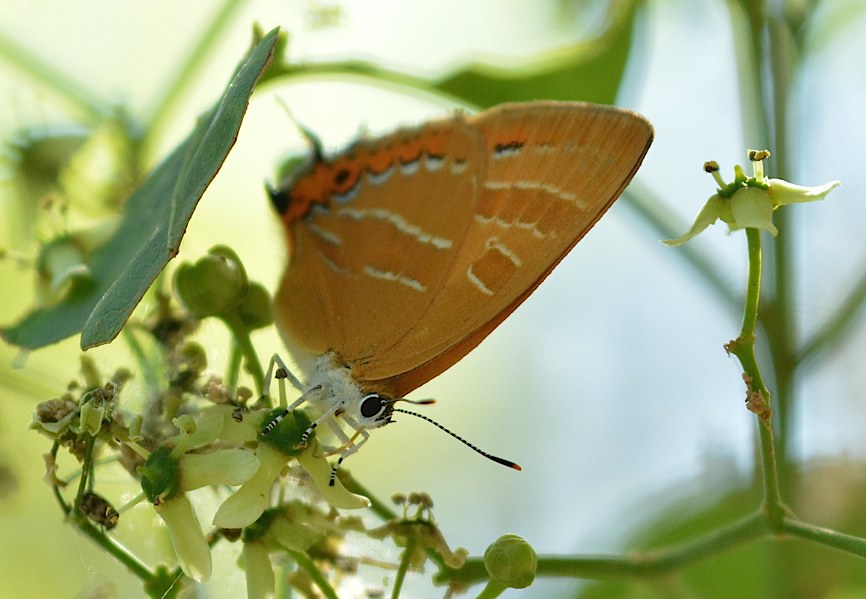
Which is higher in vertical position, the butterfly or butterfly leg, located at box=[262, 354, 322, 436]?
the butterfly

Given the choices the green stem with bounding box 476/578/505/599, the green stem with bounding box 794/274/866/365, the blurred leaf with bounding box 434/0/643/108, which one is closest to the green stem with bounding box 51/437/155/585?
the green stem with bounding box 476/578/505/599

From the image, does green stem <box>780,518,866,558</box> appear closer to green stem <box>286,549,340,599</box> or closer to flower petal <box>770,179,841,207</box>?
flower petal <box>770,179,841,207</box>

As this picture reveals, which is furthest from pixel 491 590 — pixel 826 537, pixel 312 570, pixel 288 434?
pixel 826 537

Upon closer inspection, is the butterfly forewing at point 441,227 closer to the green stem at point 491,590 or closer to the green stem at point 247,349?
the green stem at point 247,349

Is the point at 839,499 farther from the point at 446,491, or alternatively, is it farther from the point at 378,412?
the point at 378,412

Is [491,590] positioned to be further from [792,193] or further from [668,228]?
[668,228]

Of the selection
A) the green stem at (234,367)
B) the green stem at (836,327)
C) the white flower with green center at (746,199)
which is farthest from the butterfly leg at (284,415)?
the green stem at (836,327)
